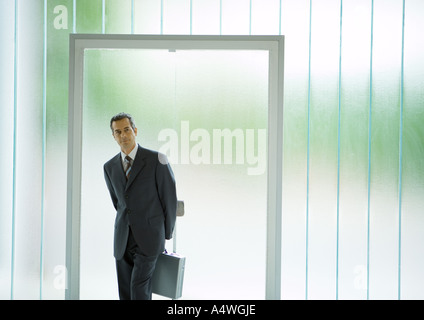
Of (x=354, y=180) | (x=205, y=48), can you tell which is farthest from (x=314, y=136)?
(x=205, y=48)

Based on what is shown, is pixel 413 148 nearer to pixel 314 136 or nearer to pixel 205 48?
pixel 314 136

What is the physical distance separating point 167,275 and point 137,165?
2.68ft

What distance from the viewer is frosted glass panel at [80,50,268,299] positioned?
377 centimetres

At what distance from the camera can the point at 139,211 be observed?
3561mm

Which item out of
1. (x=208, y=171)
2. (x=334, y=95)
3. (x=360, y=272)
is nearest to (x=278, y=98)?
(x=334, y=95)

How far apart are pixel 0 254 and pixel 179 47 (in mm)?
2048

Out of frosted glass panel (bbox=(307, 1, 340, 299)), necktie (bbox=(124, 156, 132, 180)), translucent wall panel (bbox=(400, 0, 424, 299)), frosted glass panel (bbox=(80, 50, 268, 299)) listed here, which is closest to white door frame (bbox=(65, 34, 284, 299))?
frosted glass panel (bbox=(80, 50, 268, 299))

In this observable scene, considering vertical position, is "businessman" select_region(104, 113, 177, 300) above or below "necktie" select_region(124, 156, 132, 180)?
below

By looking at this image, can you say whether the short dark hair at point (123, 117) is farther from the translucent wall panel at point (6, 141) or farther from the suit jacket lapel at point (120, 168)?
the translucent wall panel at point (6, 141)

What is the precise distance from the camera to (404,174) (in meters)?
3.81

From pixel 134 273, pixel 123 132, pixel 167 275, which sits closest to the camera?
pixel 134 273

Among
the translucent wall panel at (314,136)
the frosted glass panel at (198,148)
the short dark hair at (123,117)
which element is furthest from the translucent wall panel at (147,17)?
the short dark hair at (123,117)

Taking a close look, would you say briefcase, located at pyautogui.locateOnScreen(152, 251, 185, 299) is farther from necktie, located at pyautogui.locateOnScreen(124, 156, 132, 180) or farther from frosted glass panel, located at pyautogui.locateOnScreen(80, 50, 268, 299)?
necktie, located at pyautogui.locateOnScreen(124, 156, 132, 180)

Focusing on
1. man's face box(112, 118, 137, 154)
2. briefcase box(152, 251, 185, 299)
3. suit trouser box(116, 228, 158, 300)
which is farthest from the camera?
man's face box(112, 118, 137, 154)
